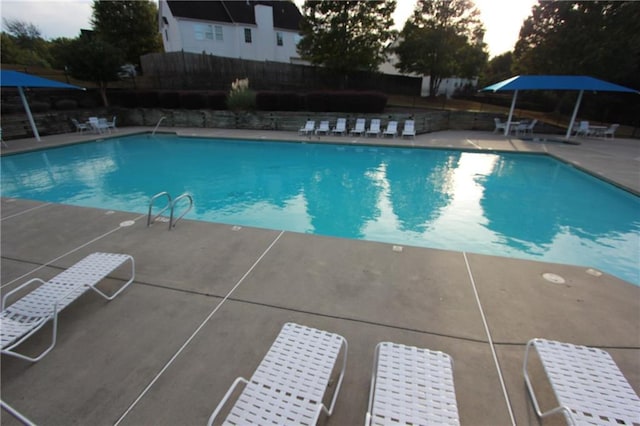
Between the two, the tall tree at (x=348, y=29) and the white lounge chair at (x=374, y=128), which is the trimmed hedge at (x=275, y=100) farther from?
the tall tree at (x=348, y=29)

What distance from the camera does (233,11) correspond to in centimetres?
2330

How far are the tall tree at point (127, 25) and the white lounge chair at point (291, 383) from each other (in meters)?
29.7

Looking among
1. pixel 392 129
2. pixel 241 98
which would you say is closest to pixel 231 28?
pixel 241 98

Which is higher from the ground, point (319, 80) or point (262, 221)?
point (319, 80)

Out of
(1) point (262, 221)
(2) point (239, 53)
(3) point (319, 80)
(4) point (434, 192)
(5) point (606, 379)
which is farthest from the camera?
(2) point (239, 53)

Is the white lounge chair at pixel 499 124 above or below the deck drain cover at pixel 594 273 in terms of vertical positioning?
above

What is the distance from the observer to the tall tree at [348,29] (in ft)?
54.0

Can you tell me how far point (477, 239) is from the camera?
5176 millimetres

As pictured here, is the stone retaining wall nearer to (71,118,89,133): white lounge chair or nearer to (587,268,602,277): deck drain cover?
(71,118,89,133): white lounge chair

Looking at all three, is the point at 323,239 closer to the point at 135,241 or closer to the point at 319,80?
the point at 135,241

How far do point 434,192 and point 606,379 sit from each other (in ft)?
19.3

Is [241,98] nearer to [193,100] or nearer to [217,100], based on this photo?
[217,100]

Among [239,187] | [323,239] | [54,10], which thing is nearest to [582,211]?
[323,239]

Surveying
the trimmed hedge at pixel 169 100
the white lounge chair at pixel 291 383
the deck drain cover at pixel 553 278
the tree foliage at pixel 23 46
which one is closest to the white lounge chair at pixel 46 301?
the white lounge chair at pixel 291 383
